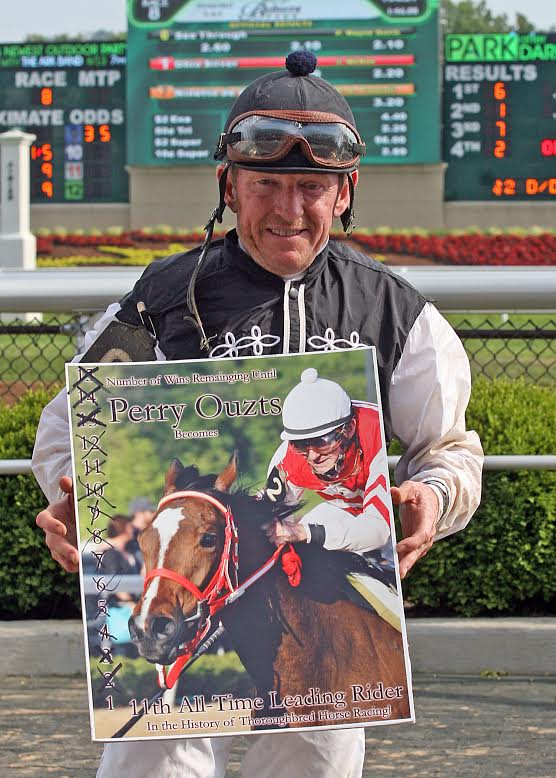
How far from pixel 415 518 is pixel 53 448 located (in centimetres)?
64

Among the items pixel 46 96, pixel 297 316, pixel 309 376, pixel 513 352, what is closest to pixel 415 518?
pixel 309 376

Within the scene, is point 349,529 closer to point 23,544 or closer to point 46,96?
point 23,544

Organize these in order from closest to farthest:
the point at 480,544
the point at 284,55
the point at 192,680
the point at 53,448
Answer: the point at 192,680 → the point at 53,448 → the point at 480,544 → the point at 284,55

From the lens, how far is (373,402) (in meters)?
2.08

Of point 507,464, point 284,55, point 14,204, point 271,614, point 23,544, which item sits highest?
point 284,55

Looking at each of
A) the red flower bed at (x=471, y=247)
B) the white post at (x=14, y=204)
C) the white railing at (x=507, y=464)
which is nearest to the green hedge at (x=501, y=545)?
the white railing at (x=507, y=464)

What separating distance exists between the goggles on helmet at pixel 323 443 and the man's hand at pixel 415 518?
13cm

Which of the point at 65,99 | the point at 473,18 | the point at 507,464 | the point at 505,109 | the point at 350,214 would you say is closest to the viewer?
the point at 350,214

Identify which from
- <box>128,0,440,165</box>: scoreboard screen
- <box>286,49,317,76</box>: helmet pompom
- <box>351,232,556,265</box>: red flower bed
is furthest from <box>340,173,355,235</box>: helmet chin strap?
<box>351,232,556,265</box>: red flower bed

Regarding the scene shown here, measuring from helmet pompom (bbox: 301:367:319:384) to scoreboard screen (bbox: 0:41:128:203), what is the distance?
2079 centimetres

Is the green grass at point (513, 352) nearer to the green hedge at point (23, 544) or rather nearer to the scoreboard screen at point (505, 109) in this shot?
the green hedge at point (23, 544)

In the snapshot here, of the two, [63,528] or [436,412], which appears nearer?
[63,528]

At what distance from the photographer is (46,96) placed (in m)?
22.1

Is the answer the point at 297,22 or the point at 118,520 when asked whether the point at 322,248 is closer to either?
the point at 118,520
